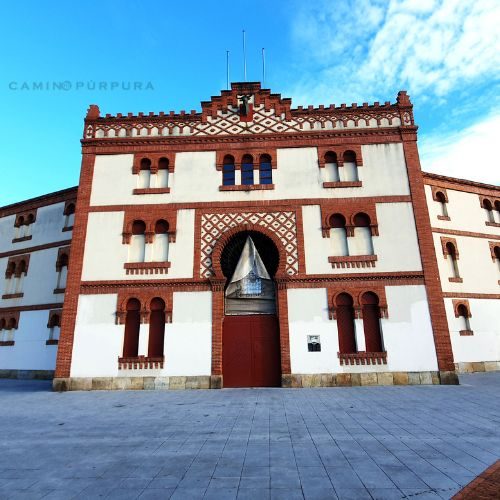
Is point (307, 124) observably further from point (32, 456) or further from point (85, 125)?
point (32, 456)

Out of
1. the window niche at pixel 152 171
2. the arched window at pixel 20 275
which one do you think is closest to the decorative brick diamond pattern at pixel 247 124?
the window niche at pixel 152 171

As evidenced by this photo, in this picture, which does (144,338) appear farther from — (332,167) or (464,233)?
(464,233)

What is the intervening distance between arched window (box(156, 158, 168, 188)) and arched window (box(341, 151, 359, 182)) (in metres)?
8.39

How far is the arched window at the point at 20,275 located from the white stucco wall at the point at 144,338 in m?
9.72

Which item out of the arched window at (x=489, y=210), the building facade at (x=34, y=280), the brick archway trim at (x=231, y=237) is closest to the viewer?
the brick archway trim at (x=231, y=237)

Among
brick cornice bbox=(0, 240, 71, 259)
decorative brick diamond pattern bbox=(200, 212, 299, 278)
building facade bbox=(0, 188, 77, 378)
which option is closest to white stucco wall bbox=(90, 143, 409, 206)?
decorative brick diamond pattern bbox=(200, 212, 299, 278)

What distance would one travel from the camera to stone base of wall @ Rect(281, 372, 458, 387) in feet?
42.7

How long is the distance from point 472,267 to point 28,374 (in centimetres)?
2599

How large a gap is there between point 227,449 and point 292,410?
3607 millimetres

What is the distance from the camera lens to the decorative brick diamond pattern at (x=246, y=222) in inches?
572

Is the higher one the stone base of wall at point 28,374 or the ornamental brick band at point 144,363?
the ornamental brick band at point 144,363

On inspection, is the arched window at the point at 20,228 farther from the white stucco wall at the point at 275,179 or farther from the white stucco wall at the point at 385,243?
the white stucco wall at the point at 385,243

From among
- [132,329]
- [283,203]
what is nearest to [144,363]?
[132,329]

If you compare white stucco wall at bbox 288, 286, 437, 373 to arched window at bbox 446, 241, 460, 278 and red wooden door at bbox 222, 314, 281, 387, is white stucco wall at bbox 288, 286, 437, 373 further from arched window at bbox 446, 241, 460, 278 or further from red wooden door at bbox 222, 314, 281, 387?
arched window at bbox 446, 241, 460, 278
